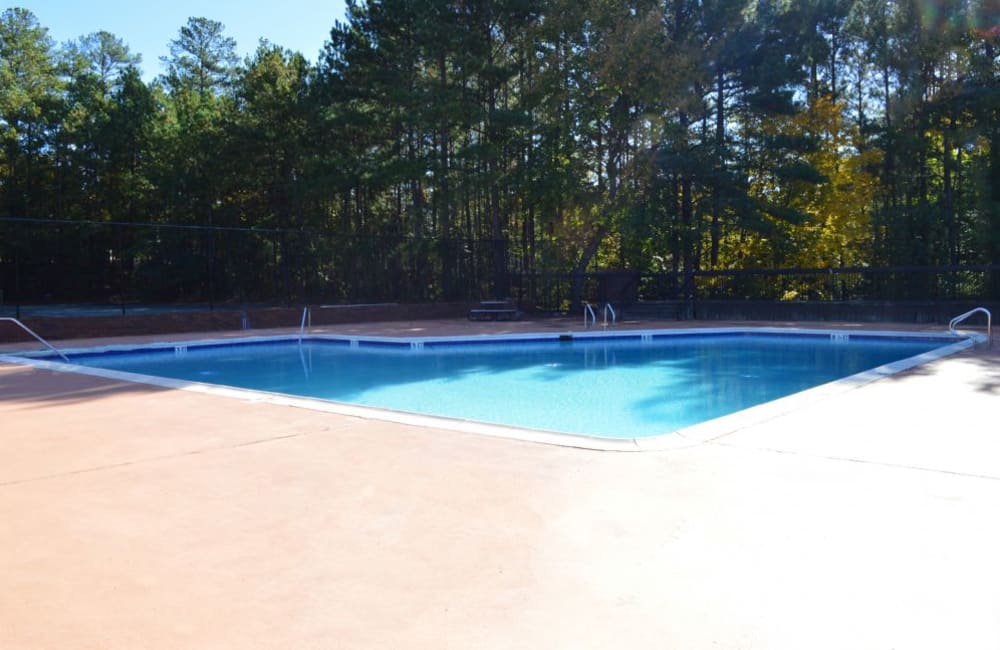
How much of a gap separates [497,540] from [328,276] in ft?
51.1

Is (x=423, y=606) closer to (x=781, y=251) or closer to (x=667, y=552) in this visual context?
(x=667, y=552)

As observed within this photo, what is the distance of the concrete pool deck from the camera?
6.33ft

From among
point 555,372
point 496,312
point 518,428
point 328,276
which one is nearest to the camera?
point 518,428

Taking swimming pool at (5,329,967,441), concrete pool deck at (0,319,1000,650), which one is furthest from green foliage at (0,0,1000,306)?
concrete pool deck at (0,319,1000,650)

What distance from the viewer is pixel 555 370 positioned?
974 centimetres

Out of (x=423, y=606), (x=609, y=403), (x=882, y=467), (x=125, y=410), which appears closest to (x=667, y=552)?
(x=423, y=606)

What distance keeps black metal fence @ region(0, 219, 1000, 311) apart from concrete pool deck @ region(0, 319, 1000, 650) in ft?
40.9

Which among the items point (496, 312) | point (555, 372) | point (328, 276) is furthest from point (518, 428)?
point (328, 276)

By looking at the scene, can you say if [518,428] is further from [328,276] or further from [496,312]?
[328,276]

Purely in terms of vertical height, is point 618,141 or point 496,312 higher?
point 618,141

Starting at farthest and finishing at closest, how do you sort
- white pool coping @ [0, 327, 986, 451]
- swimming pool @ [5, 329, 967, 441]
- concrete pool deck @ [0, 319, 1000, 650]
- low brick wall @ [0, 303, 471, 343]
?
low brick wall @ [0, 303, 471, 343] → swimming pool @ [5, 329, 967, 441] → white pool coping @ [0, 327, 986, 451] → concrete pool deck @ [0, 319, 1000, 650]

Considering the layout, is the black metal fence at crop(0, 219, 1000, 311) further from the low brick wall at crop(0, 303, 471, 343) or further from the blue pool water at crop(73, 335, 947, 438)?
the blue pool water at crop(73, 335, 947, 438)

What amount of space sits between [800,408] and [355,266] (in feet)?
46.2

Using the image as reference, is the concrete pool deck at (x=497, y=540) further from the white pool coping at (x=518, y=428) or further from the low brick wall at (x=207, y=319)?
the low brick wall at (x=207, y=319)
